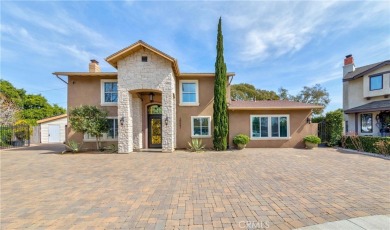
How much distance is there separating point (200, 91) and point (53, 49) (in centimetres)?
1154

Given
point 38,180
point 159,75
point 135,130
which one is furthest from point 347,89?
point 38,180

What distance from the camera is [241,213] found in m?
3.54

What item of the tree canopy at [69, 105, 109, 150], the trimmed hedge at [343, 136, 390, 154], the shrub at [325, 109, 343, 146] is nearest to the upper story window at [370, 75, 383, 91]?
the shrub at [325, 109, 343, 146]

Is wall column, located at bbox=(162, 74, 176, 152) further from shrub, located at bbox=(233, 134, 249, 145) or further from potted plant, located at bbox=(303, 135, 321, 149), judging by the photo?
potted plant, located at bbox=(303, 135, 321, 149)

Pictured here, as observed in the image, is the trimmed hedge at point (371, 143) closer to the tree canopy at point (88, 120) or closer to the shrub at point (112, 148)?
the shrub at point (112, 148)

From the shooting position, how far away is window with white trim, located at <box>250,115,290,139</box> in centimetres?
1338

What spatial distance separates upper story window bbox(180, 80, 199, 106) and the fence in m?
15.4

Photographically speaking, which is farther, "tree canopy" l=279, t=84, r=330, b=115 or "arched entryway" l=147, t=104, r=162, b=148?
"tree canopy" l=279, t=84, r=330, b=115

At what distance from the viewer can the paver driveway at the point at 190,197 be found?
3.32 m

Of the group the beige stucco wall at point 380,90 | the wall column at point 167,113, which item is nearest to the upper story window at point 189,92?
the wall column at point 167,113

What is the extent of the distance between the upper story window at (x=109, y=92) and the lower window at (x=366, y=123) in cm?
2206

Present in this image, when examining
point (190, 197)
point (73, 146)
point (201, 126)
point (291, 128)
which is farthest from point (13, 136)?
point (291, 128)

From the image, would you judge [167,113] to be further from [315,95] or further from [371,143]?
[315,95]

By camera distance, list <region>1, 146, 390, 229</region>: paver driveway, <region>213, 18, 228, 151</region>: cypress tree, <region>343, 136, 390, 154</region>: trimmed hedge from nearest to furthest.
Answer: <region>1, 146, 390, 229</region>: paver driveway
<region>343, 136, 390, 154</region>: trimmed hedge
<region>213, 18, 228, 151</region>: cypress tree
